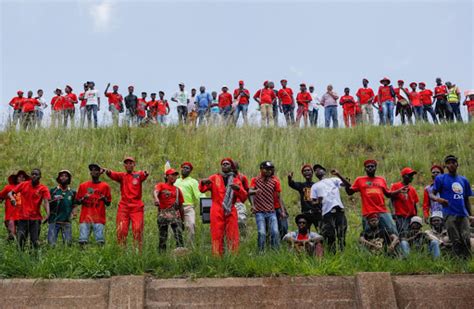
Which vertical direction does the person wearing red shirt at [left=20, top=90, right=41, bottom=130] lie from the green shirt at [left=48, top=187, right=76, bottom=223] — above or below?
above

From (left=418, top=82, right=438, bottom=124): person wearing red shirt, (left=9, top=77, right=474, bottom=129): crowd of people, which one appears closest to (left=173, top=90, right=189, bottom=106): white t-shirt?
(left=9, top=77, right=474, bottom=129): crowd of people

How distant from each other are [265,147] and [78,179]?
16.2ft

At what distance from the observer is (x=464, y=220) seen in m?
8.20

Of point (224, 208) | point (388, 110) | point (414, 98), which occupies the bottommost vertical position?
point (224, 208)

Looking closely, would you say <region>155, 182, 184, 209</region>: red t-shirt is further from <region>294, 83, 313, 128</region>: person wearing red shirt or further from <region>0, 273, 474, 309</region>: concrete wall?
<region>294, 83, 313, 128</region>: person wearing red shirt

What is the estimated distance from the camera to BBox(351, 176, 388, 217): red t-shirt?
8938 millimetres

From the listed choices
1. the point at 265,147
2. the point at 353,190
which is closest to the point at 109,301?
the point at 353,190

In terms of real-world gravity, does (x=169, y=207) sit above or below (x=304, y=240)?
above

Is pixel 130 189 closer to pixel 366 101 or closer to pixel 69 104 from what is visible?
pixel 69 104

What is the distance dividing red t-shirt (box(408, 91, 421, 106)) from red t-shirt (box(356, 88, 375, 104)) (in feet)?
3.83

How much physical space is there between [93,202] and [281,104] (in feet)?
31.5

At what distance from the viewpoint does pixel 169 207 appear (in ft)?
29.7

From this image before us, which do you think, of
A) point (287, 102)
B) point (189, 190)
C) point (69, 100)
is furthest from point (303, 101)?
point (189, 190)

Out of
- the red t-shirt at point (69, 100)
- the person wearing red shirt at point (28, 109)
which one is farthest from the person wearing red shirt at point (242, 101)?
the person wearing red shirt at point (28, 109)
